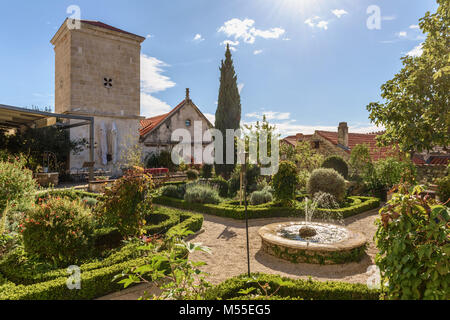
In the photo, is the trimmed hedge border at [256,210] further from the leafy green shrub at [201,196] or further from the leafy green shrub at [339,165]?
the leafy green shrub at [339,165]

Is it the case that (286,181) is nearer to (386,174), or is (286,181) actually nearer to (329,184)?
(329,184)

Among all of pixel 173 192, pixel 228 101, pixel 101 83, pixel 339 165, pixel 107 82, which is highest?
pixel 107 82

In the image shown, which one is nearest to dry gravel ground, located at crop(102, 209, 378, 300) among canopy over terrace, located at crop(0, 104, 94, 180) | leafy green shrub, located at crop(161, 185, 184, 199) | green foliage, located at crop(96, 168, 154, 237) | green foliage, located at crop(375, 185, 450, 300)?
green foliage, located at crop(96, 168, 154, 237)

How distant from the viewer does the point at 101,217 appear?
6.50m

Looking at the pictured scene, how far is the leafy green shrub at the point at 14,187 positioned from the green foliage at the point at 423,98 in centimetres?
1011

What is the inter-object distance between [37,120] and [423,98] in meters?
19.6

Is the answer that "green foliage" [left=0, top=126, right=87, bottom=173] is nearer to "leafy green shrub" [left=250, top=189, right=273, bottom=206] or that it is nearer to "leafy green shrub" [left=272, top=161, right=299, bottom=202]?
"leafy green shrub" [left=250, top=189, right=273, bottom=206]

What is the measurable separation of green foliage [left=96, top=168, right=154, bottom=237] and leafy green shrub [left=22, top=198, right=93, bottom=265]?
0.96m

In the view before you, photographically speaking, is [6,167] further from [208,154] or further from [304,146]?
[208,154]

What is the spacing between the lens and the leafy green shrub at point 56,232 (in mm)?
4785

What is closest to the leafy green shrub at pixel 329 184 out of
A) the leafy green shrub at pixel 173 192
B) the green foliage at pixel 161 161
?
the leafy green shrub at pixel 173 192

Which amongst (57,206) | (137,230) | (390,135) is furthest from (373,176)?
(57,206)

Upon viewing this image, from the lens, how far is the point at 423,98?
7098mm

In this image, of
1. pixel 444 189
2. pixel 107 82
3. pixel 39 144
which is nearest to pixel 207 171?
pixel 107 82
